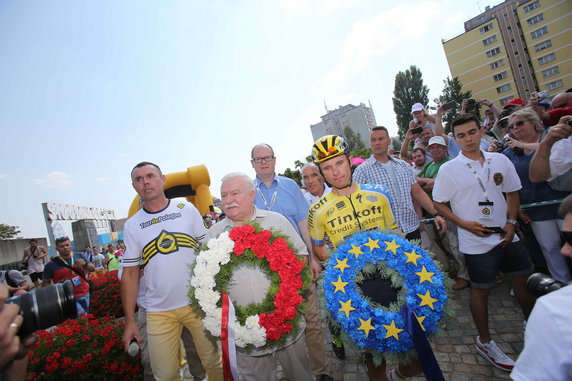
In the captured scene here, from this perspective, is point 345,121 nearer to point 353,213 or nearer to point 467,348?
point 467,348

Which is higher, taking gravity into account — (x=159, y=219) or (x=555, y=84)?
(x=555, y=84)

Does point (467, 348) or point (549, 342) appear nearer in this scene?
point (549, 342)

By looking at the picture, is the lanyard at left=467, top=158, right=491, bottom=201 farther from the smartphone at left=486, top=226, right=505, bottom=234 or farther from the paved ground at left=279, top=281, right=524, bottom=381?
the paved ground at left=279, top=281, right=524, bottom=381

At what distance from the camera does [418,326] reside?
87.2 inches

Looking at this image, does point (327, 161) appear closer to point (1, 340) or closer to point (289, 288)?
point (289, 288)

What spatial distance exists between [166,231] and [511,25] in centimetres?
8532

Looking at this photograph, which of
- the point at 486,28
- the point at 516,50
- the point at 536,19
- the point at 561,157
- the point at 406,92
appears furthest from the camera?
the point at 486,28

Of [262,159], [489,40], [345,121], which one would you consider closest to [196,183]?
[262,159]

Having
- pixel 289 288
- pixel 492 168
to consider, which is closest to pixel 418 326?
pixel 289 288

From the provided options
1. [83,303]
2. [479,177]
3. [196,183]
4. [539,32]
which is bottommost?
[83,303]

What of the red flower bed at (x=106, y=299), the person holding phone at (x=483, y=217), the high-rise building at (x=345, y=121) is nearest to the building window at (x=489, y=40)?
the high-rise building at (x=345, y=121)

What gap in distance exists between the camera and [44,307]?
1700 mm

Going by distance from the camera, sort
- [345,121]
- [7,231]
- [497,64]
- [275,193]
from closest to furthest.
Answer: [275,193]
[7,231]
[497,64]
[345,121]

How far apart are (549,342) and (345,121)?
388ft
